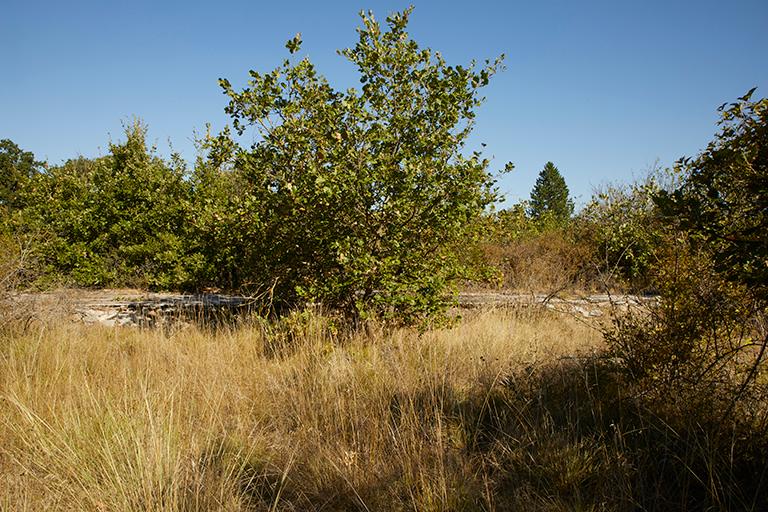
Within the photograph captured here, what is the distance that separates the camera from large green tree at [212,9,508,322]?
4.51m

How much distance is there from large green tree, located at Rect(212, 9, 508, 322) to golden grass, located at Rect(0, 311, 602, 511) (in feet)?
2.02

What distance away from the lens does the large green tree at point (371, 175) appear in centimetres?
451

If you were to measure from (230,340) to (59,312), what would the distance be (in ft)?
8.41

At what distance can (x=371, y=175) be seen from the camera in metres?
4.41

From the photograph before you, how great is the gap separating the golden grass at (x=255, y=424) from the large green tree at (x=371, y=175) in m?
0.62

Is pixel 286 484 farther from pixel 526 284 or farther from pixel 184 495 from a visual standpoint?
pixel 526 284

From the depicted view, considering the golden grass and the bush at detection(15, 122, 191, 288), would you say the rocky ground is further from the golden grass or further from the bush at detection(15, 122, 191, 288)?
the bush at detection(15, 122, 191, 288)

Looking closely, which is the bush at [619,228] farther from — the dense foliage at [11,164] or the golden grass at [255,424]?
the dense foliage at [11,164]

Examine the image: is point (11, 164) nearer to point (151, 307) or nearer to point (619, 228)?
point (151, 307)

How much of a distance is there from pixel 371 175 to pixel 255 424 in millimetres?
2473

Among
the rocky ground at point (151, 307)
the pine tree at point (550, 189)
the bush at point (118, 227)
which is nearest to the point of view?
the rocky ground at point (151, 307)

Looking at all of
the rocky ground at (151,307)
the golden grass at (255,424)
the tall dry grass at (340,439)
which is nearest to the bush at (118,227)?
the rocky ground at (151,307)

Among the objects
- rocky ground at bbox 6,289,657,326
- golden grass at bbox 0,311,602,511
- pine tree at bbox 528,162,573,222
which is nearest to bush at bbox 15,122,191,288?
rocky ground at bbox 6,289,657,326

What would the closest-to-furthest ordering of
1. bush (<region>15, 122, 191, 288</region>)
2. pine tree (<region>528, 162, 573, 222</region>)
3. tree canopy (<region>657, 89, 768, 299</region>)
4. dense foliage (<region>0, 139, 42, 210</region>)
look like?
tree canopy (<region>657, 89, 768, 299</region>), bush (<region>15, 122, 191, 288</region>), dense foliage (<region>0, 139, 42, 210</region>), pine tree (<region>528, 162, 573, 222</region>)
